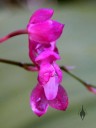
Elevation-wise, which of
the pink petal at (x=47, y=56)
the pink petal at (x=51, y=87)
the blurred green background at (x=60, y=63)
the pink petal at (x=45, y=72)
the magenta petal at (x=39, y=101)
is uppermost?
the pink petal at (x=47, y=56)

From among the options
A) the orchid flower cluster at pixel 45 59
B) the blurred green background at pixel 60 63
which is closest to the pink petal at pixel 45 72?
the orchid flower cluster at pixel 45 59

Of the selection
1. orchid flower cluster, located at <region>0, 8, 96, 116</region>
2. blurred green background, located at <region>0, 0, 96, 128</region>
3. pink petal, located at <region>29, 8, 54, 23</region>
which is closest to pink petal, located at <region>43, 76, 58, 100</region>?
orchid flower cluster, located at <region>0, 8, 96, 116</region>

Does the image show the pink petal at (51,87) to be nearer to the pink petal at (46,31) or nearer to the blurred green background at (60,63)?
the pink petal at (46,31)

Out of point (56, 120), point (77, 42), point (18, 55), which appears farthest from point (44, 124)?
point (77, 42)

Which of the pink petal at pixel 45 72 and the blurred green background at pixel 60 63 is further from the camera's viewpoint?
the blurred green background at pixel 60 63

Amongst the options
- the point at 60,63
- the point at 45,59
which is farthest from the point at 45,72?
the point at 60,63

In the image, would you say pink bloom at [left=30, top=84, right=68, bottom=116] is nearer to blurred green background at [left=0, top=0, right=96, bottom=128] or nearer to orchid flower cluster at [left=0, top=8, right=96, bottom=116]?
orchid flower cluster at [left=0, top=8, right=96, bottom=116]
